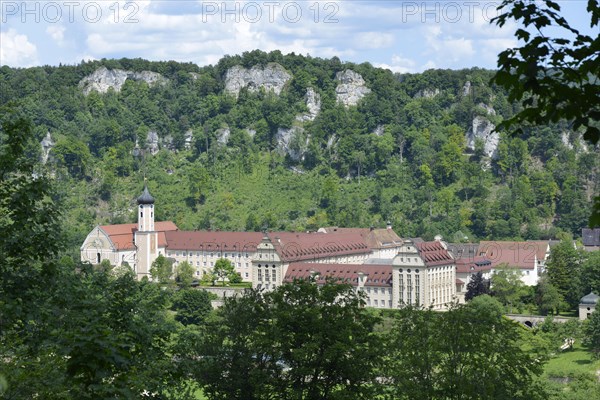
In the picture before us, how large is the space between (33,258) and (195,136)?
12430 cm

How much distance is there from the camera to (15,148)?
63.4 feet

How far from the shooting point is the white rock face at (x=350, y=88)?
153 m

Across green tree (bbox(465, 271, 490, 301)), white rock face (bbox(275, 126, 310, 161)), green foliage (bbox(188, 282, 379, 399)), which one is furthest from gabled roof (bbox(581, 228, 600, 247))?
green foliage (bbox(188, 282, 379, 399))

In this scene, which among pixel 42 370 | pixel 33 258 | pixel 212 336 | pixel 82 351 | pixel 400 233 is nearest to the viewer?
pixel 82 351

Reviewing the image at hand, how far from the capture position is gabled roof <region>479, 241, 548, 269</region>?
9400 centimetres

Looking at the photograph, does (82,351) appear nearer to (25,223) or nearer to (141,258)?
(25,223)

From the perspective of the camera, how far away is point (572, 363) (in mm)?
61500

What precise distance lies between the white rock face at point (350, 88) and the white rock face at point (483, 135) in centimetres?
1792

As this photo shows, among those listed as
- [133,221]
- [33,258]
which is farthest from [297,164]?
[33,258]

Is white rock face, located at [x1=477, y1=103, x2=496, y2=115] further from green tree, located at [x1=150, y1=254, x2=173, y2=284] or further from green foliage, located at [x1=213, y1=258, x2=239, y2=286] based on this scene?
green tree, located at [x1=150, y1=254, x2=173, y2=284]

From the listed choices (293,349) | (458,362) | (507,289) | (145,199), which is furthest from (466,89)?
(293,349)

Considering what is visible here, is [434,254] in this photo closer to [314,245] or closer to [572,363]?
[314,245]

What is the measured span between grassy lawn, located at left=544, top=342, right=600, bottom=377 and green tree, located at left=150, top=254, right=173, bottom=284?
3726cm

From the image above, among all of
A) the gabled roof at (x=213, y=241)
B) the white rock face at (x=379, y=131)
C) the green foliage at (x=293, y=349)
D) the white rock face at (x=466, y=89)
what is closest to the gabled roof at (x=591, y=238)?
the gabled roof at (x=213, y=241)
